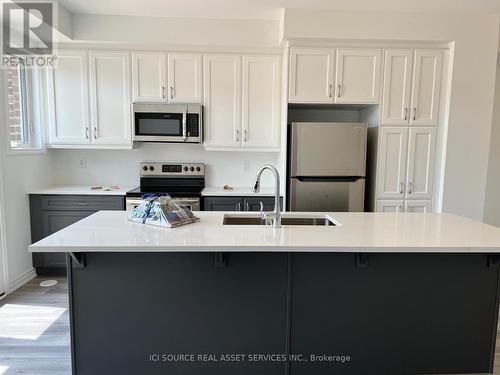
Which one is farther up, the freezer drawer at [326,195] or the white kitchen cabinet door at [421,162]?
the white kitchen cabinet door at [421,162]

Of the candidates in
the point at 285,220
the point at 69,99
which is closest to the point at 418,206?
the point at 285,220

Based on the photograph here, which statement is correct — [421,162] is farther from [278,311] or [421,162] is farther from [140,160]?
[140,160]

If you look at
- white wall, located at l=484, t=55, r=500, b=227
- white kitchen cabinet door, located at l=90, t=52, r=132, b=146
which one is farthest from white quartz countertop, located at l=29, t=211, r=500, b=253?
white wall, located at l=484, t=55, r=500, b=227

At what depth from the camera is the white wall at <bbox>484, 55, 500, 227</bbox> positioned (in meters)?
4.57

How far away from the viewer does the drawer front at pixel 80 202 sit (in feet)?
11.3

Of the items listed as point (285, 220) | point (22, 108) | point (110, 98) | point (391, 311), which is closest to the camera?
point (391, 311)

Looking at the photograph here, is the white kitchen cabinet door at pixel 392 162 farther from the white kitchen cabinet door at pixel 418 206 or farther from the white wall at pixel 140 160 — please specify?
the white wall at pixel 140 160

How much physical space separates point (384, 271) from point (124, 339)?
4.89 ft

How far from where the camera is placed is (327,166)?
334cm

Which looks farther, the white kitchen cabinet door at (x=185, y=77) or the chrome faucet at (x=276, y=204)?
the white kitchen cabinet door at (x=185, y=77)

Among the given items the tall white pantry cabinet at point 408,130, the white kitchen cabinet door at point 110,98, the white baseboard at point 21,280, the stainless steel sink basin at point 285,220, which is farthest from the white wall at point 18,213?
the tall white pantry cabinet at point 408,130

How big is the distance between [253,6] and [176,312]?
9.02ft

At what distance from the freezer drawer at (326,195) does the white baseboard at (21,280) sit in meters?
2.71

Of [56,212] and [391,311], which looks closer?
[391,311]
